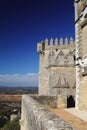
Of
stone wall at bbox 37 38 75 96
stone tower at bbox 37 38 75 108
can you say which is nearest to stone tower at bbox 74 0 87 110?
stone tower at bbox 37 38 75 108

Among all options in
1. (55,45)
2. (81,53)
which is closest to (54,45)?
(55,45)

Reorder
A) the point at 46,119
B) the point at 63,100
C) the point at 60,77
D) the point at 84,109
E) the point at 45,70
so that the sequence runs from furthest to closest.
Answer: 1. the point at 45,70
2. the point at 60,77
3. the point at 63,100
4. the point at 84,109
5. the point at 46,119

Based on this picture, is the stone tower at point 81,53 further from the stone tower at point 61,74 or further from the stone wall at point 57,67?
the stone wall at point 57,67

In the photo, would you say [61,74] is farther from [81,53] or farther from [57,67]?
[81,53]

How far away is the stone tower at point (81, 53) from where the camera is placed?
12469 millimetres

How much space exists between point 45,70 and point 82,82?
16423 millimetres

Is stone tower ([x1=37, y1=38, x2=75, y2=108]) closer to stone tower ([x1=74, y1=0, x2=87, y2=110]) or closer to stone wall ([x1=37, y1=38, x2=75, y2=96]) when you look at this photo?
stone wall ([x1=37, y1=38, x2=75, y2=96])

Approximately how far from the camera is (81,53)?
42.9ft

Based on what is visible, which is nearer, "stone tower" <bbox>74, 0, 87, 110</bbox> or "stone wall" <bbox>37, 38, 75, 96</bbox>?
"stone tower" <bbox>74, 0, 87, 110</bbox>

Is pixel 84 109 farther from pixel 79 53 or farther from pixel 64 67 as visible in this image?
pixel 64 67

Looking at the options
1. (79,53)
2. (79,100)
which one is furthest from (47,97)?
(79,53)

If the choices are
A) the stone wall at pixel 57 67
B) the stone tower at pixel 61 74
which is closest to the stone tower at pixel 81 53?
the stone tower at pixel 61 74

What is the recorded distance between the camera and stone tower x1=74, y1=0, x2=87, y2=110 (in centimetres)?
1247

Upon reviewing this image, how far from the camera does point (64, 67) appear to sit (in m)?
24.0
